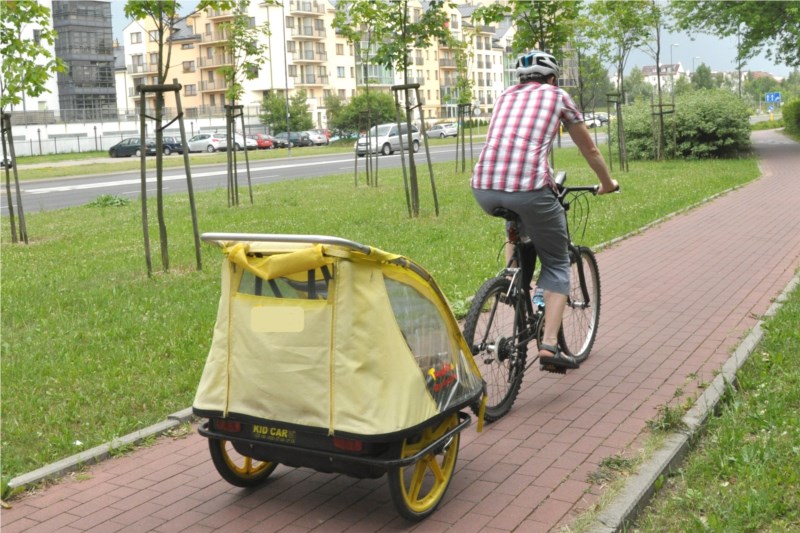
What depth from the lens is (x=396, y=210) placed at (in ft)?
57.1

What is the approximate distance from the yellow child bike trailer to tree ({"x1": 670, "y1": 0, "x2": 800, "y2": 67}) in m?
33.4

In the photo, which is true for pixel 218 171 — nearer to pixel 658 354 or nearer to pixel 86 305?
pixel 86 305

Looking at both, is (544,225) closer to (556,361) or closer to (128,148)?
(556,361)

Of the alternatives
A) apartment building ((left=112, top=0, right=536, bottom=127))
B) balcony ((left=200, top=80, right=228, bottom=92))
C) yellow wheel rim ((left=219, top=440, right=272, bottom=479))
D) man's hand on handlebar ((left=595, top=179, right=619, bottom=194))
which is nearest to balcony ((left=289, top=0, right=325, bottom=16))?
apartment building ((left=112, top=0, right=536, bottom=127))

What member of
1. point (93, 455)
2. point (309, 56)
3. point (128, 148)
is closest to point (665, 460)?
point (93, 455)

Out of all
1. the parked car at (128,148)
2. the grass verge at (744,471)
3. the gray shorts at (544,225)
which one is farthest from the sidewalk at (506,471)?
the parked car at (128,148)

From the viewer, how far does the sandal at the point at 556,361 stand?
619 centimetres

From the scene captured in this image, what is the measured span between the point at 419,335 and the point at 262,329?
0.69 metres

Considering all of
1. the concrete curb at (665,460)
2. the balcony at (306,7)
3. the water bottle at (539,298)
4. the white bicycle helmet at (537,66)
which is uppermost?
the balcony at (306,7)

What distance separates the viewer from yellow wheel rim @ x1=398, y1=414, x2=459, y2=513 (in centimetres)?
449

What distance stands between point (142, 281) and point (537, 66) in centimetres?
612

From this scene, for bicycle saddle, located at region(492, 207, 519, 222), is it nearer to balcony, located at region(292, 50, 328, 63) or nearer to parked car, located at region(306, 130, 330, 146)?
parked car, located at region(306, 130, 330, 146)

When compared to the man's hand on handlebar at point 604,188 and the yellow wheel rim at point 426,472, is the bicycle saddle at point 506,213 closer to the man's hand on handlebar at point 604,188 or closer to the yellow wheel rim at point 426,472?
the man's hand on handlebar at point 604,188

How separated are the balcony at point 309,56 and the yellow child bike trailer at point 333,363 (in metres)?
98.4
